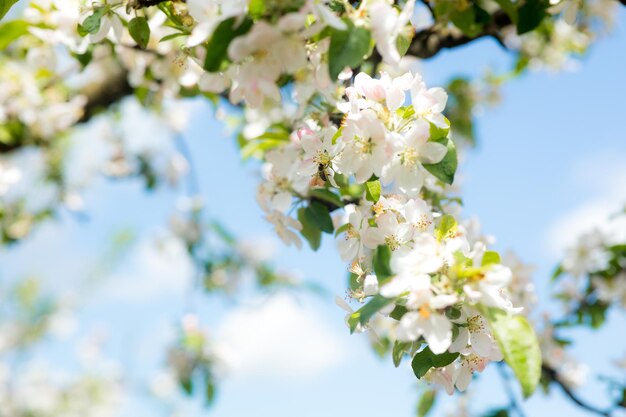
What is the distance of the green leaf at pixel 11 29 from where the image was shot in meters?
1.47

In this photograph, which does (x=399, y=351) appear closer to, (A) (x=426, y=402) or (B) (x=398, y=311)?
(B) (x=398, y=311)

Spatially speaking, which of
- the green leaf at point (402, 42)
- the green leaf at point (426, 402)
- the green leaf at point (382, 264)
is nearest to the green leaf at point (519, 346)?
the green leaf at point (382, 264)

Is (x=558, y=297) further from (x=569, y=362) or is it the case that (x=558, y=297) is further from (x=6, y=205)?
(x=6, y=205)

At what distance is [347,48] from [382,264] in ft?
0.89

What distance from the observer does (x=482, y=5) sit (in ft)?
4.25

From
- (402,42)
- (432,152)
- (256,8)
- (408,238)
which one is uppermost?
(256,8)

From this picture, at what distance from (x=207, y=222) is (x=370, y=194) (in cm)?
257

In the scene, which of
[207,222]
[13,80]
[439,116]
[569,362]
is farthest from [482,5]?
[207,222]

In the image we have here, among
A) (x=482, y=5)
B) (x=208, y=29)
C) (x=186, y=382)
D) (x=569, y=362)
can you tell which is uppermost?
(x=208, y=29)

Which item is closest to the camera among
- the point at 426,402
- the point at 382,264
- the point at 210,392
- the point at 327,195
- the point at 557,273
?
the point at 382,264

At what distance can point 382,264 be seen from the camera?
80 cm

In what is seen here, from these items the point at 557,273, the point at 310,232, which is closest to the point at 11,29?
the point at 310,232

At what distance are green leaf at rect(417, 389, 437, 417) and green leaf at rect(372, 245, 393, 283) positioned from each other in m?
1.00

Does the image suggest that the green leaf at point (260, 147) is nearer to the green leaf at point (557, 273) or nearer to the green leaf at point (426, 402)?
the green leaf at point (426, 402)
